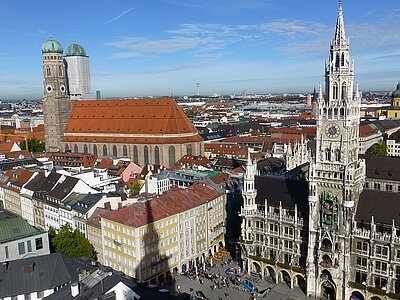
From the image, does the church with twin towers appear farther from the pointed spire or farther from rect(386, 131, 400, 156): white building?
rect(386, 131, 400, 156): white building

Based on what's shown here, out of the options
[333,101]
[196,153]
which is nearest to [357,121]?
[333,101]

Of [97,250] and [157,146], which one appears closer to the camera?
[97,250]

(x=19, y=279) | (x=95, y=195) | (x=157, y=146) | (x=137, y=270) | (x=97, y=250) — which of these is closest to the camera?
(x=19, y=279)

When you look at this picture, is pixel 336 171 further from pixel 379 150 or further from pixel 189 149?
pixel 379 150

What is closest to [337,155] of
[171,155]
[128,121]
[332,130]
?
[332,130]

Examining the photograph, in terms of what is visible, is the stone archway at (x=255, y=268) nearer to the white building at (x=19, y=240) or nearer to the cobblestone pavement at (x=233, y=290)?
the cobblestone pavement at (x=233, y=290)

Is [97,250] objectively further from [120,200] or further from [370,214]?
[370,214]
